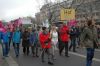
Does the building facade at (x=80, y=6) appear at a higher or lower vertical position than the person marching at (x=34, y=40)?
higher

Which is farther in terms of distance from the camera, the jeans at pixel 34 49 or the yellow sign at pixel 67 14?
the yellow sign at pixel 67 14

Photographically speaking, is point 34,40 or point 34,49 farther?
point 34,49

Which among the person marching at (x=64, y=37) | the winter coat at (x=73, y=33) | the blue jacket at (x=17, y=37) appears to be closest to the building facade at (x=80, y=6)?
the winter coat at (x=73, y=33)

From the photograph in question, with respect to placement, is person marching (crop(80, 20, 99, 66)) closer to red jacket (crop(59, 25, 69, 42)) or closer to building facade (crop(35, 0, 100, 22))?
red jacket (crop(59, 25, 69, 42))

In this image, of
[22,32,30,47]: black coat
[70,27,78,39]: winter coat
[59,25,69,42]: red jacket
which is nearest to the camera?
[59,25,69,42]: red jacket

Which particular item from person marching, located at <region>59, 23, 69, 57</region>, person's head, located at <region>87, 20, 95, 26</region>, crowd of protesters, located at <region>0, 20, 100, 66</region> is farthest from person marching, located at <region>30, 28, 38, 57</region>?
person's head, located at <region>87, 20, 95, 26</region>

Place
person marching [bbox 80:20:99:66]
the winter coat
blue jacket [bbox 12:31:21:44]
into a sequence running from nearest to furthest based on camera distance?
person marching [bbox 80:20:99:66] → blue jacket [bbox 12:31:21:44] → the winter coat

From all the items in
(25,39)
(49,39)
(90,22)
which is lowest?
(25,39)

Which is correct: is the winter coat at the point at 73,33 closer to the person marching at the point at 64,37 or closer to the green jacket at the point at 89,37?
the person marching at the point at 64,37

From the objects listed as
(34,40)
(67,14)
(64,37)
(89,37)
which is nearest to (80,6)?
(67,14)

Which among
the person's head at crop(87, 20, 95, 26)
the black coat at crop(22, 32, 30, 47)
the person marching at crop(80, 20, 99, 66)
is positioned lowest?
the black coat at crop(22, 32, 30, 47)

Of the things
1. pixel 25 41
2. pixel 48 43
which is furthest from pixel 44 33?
pixel 25 41

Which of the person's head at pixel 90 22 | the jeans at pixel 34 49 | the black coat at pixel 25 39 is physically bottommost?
the jeans at pixel 34 49

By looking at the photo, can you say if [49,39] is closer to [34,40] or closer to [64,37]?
[64,37]
